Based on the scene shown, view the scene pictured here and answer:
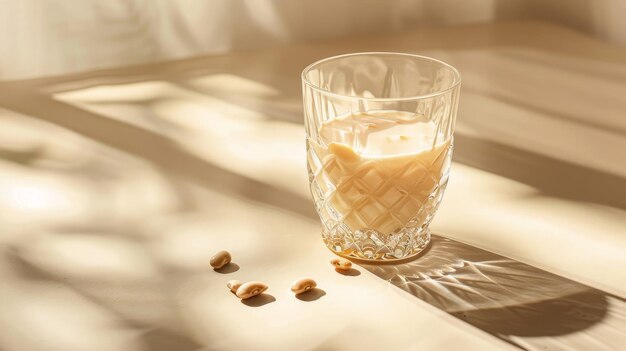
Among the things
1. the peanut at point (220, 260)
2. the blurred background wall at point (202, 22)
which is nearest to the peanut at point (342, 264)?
the peanut at point (220, 260)

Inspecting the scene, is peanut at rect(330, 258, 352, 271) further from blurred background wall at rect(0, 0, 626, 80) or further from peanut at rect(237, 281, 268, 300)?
blurred background wall at rect(0, 0, 626, 80)

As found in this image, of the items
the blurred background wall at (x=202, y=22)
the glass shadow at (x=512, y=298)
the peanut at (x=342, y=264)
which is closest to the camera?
the glass shadow at (x=512, y=298)

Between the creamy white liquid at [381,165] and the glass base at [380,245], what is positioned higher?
the creamy white liquid at [381,165]

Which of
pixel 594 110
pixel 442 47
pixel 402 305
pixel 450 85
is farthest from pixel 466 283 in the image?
pixel 442 47

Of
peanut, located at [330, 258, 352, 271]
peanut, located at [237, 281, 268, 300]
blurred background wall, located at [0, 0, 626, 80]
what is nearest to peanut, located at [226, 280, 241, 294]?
peanut, located at [237, 281, 268, 300]

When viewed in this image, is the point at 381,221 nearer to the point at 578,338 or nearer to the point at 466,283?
the point at 466,283

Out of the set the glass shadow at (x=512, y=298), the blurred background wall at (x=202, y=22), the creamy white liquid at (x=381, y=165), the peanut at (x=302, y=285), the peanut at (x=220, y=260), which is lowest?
the glass shadow at (x=512, y=298)

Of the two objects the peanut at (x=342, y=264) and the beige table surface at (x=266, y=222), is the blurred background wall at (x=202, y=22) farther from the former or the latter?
the peanut at (x=342, y=264)
